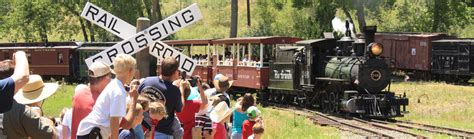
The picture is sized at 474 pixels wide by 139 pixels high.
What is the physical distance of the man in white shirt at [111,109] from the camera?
5359mm

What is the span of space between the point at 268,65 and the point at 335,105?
4.39 meters

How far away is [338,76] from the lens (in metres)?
19.3

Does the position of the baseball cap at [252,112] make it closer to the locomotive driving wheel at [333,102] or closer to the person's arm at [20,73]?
the person's arm at [20,73]

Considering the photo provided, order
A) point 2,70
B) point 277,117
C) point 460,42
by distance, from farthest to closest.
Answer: point 460,42, point 277,117, point 2,70

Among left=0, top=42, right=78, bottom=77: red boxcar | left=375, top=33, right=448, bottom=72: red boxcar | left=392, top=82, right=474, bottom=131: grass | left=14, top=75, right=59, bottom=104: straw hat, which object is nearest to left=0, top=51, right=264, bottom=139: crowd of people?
left=14, top=75, right=59, bottom=104: straw hat

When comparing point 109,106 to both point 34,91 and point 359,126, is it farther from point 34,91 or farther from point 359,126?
point 359,126

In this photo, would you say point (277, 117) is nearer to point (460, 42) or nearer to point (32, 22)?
point (460, 42)

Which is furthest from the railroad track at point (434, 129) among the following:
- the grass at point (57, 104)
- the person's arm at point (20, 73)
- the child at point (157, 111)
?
the person's arm at point (20, 73)

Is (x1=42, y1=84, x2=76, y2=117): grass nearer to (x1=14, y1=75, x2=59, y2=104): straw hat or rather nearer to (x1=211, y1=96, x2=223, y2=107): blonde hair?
(x1=211, y1=96, x2=223, y2=107): blonde hair

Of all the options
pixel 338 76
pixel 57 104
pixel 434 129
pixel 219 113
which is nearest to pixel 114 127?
pixel 219 113

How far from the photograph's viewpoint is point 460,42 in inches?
1239

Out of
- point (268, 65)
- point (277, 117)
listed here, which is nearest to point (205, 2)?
point (268, 65)

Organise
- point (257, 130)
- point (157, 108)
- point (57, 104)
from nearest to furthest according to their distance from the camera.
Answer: point (157, 108) → point (257, 130) → point (57, 104)

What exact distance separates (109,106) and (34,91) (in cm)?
99
